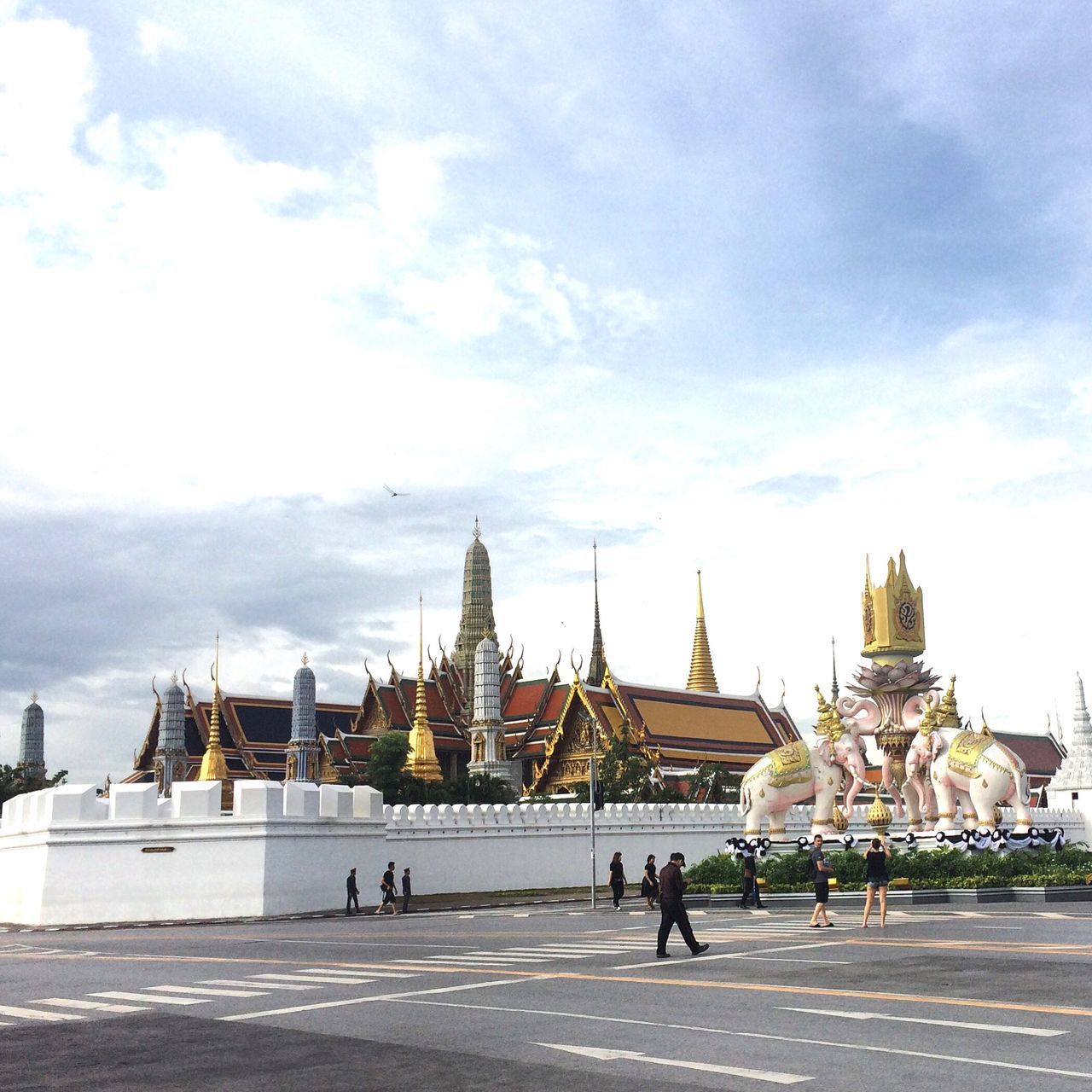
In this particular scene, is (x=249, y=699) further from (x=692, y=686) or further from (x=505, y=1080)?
(x=505, y=1080)

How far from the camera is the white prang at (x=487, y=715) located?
63.8m

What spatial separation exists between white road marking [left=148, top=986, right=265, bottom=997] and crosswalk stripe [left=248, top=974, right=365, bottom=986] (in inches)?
32.6

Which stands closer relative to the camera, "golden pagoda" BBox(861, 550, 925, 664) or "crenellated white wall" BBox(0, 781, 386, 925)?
"crenellated white wall" BBox(0, 781, 386, 925)

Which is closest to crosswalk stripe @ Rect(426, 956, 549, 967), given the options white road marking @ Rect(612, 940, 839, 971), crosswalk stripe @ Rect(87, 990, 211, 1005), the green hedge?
white road marking @ Rect(612, 940, 839, 971)

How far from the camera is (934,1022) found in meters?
9.62

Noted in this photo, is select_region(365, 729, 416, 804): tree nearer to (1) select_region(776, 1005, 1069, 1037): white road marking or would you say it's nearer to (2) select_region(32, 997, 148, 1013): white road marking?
(2) select_region(32, 997, 148, 1013): white road marking

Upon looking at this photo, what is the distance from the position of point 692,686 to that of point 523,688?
14271 mm

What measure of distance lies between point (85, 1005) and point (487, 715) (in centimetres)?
5200

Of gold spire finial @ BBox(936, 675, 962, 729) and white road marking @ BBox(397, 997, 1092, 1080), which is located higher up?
gold spire finial @ BBox(936, 675, 962, 729)

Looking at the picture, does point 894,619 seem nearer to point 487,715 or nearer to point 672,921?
point 487,715

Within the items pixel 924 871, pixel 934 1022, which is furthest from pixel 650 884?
pixel 934 1022

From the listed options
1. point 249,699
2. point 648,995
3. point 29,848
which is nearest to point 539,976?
point 648,995

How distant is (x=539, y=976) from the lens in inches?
526

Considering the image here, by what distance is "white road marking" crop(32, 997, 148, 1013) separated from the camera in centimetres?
1173
